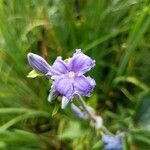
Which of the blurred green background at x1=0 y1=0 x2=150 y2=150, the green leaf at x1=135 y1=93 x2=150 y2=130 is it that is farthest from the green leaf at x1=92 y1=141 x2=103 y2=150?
the green leaf at x1=135 y1=93 x2=150 y2=130

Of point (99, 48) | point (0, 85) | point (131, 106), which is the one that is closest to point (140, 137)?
point (131, 106)

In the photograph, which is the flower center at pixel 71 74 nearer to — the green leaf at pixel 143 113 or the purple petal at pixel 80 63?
the purple petal at pixel 80 63

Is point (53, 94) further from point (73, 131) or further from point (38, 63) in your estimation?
point (73, 131)

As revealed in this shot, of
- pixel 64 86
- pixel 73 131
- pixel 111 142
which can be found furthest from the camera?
pixel 73 131

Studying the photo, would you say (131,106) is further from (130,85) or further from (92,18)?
(92,18)

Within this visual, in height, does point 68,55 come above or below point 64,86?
above

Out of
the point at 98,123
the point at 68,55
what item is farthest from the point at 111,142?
the point at 68,55

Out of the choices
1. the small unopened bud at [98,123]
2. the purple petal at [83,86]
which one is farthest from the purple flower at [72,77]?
the small unopened bud at [98,123]
